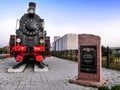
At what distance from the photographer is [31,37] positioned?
15.9m

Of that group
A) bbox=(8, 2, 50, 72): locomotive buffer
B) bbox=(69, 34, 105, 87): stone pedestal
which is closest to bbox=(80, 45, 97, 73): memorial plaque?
bbox=(69, 34, 105, 87): stone pedestal

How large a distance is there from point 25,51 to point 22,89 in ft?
23.2

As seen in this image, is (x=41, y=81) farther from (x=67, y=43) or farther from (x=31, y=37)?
(x=67, y=43)

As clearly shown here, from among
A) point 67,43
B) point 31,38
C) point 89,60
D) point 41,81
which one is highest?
point 67,43

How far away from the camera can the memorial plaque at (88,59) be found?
8.91 m

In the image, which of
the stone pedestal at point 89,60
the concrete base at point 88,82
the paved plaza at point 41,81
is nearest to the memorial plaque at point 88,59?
the stone pedestal at point 89,60

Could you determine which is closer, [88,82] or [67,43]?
[88,82]

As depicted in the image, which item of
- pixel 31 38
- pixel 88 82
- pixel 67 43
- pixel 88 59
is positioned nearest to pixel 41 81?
pixel 88 82

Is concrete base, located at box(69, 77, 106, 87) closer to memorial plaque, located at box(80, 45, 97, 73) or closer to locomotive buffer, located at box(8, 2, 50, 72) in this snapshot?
memorial plaque, located at box(80, 45, 97, 73)

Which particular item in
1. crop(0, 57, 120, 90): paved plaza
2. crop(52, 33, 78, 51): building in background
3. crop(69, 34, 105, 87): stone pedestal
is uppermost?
crop(52, 33, 78, 51): building in background

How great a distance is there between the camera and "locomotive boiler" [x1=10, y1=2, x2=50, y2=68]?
14711mm

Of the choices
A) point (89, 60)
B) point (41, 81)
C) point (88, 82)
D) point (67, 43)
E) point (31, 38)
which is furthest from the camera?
point (67, 43)

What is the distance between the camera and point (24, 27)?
16.1 metres

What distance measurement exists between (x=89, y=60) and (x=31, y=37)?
7660 mm
